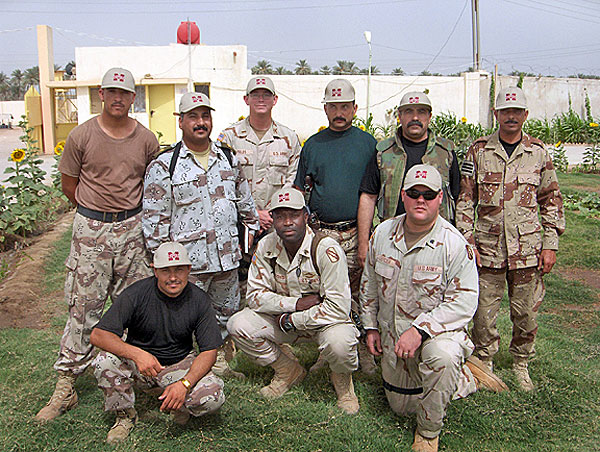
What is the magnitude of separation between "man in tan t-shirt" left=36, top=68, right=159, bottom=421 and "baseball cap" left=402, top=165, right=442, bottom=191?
72.8 inches

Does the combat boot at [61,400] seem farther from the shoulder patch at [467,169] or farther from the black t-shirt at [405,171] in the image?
the shoulder patch at [467,169]

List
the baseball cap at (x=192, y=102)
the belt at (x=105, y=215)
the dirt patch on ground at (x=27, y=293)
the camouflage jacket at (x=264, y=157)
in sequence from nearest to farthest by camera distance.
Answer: the belt at (x=105, y=215) < the baseball cap at (x=192, y=102) < the camouflage jacket at (x=264, y=157) < the dirt patch on ground at (x=27, y=293)

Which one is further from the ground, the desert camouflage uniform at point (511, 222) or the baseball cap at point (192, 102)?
the baseball cap at point (192, 102)

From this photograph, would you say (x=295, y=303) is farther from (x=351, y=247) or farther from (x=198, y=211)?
(x=198, y=211)

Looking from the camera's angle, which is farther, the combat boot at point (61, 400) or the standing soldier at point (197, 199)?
the standing soldier at point (197, 199)

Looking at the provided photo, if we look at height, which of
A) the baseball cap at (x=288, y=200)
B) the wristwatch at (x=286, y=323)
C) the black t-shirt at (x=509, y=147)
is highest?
the black t-shirt at (x=509, y=147)

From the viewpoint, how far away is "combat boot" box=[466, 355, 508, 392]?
4.17 m

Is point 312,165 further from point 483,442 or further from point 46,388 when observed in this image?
point 46,388

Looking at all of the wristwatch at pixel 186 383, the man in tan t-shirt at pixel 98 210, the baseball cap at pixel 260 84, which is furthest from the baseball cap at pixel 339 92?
the wristwatch at pixel 186 383

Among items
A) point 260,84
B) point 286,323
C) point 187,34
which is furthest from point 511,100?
point 187,34

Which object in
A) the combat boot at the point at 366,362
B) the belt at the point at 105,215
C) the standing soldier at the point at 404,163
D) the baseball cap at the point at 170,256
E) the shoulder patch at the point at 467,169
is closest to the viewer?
the baseball cap at the point at 170,256

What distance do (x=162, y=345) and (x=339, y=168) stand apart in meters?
1.82

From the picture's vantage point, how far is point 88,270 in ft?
12.9

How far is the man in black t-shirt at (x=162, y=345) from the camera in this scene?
3.49 meters
